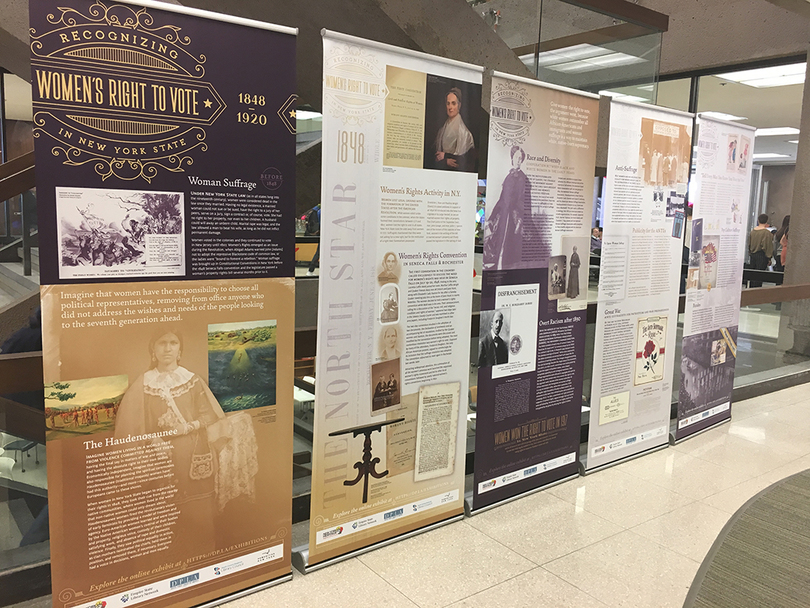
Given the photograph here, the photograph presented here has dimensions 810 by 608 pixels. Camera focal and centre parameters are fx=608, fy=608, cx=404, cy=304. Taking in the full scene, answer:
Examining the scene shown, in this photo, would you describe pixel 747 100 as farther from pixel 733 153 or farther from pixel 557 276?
pixel 557 276

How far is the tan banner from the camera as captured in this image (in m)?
2.06

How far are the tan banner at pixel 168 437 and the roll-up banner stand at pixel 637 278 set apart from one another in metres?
2.22

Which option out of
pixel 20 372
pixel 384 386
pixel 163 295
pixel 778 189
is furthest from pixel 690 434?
pixel 778 189

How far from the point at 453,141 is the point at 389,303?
84 centimetres

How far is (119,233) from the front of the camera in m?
2.09

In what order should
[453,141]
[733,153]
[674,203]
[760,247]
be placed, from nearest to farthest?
[453,141] < [674,203] < [733,153] < [760,247]

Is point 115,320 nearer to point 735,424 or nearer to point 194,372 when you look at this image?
point 194,372

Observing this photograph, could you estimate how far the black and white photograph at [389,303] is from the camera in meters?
2.77

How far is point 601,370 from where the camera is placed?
154 inches

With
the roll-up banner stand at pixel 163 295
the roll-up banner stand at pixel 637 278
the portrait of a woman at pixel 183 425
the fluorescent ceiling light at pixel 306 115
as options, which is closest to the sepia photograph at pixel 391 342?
the roll-up banner stand at pixel 163 295

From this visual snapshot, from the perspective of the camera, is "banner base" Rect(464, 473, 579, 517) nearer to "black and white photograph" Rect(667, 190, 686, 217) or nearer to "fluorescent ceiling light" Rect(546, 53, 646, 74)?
"black and white photograph" Rect(667, 190, 686, 217)

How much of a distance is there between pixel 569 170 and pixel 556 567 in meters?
2.10

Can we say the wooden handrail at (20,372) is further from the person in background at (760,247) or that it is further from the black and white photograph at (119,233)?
the person in background at (760,247)

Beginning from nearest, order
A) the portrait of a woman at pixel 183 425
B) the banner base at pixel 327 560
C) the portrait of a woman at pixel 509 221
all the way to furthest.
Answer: the portrait of a woman at pixel 183 425, the banner base at pixel 327 560, the portrait of a woman at pixel 509 221
